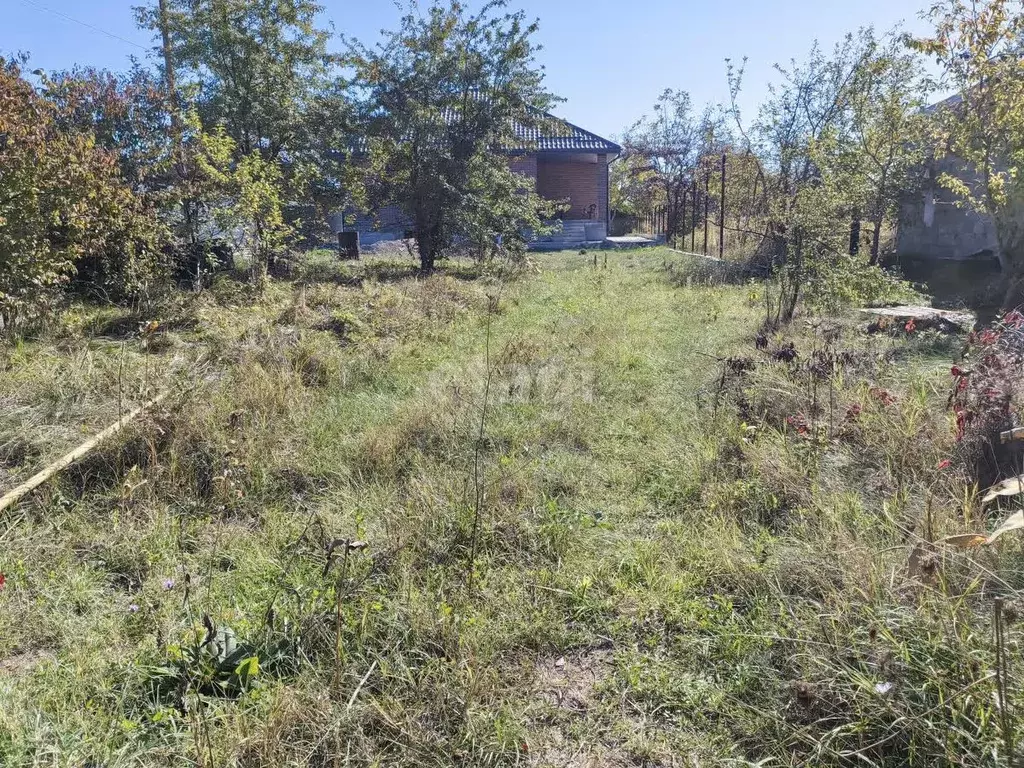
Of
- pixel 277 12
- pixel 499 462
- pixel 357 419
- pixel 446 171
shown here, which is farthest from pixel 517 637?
pixel 277 12

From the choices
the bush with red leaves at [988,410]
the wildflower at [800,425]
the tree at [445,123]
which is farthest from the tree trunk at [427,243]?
the bush with red leaves at [988,410]

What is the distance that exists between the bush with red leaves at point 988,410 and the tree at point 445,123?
36.8 ft

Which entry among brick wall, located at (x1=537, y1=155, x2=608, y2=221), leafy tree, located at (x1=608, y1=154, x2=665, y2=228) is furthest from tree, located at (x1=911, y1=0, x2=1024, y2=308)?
leafy tree, located at (x1=608, y1=154, x2=665, y2=228)

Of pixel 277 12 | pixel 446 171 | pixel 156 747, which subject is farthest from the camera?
pixel 446 171

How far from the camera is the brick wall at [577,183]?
26781 millimetres

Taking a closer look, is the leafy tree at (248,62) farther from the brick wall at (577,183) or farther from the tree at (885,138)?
the brick wall at (577,183)

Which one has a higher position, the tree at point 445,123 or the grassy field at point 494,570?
the tree at point 445,123

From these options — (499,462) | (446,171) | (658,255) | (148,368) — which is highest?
(446,171)

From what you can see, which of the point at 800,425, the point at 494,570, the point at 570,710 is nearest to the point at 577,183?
the point at 800,425

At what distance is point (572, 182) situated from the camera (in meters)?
26.9

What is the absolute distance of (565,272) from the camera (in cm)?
1472

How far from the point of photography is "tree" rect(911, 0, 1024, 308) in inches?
262

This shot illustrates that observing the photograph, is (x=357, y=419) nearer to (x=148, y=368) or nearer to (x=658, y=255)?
(x=148, y=368)

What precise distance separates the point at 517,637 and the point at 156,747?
122 centimetres
